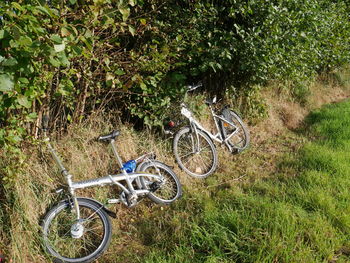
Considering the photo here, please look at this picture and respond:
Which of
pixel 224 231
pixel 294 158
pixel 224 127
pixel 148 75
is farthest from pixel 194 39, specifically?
pixel 224 231

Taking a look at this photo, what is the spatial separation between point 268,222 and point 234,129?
9.11 feet

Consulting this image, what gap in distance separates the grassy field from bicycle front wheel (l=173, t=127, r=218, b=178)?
0.65 feet

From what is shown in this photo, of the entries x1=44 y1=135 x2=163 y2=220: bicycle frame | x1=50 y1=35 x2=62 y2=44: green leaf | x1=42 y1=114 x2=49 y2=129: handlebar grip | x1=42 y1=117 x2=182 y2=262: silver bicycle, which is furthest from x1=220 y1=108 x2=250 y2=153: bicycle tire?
x1=50 y1=35 x2=62 y2=44: green leaf

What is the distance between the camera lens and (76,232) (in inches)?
119

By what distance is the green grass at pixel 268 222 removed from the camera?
262 centimetres

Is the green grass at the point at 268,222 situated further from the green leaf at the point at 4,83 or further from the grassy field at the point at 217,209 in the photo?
the green leaf at the point at 4,83

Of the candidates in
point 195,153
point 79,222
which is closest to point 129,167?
point 79,222

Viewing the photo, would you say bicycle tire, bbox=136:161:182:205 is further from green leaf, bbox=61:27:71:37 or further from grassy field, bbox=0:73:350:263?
green leaf, bbox=61:27:71:37

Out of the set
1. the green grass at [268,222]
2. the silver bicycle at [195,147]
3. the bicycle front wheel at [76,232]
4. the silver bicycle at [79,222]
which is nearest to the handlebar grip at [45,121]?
the silver bicycle at [79,222]

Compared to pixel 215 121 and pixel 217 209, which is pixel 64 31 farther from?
pixel 215 121

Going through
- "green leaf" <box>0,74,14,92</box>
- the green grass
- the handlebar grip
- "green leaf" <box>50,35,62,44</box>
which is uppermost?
"green leaf" <box>50,35,62,44</box>

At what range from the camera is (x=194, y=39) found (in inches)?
178

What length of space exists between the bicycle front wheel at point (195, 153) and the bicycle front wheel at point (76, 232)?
1.72m

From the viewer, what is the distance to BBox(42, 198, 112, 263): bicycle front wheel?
298cm
